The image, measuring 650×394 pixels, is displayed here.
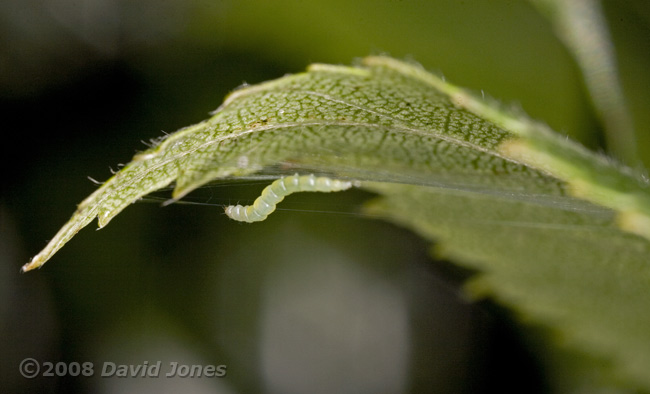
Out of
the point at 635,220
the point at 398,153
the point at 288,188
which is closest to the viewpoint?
the point at 635,220

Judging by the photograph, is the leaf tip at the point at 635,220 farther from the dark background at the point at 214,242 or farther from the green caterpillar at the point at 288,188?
the dark background at the point at 214,242

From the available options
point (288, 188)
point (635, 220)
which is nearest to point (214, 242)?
point (288, 188)

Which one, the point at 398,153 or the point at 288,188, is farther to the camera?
the point at 288,188

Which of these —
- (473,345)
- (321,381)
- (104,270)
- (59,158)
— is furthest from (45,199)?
(473,345)

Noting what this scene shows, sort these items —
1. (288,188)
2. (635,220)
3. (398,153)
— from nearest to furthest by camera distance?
(635,220), (398,153), (288,188)

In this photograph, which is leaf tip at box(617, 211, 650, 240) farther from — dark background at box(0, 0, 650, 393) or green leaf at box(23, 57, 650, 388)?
dark background at box(0, 0, 650, 393)

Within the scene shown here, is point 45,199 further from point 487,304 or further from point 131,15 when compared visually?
point 487,304

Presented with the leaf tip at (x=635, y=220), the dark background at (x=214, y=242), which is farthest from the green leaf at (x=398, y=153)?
the dark background at (x=214, y=242)

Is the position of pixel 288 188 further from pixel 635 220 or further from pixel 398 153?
pixel 635 220
